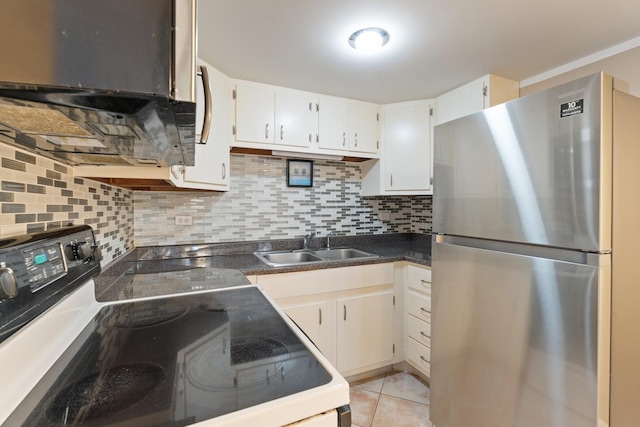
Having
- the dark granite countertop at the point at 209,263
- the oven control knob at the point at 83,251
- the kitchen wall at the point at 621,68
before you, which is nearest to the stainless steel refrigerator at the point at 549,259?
the dark granite countertop at the point at 209,263

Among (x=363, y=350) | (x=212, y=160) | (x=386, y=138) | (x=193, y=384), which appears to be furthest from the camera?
(x=386, y=138)

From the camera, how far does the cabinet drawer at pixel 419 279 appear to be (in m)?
1.90

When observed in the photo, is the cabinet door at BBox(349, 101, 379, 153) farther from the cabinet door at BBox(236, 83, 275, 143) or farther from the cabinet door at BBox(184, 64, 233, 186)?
the cabinet door at BBox(184, 64, 233, 186)

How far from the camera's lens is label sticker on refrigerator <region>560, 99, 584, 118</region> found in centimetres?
98

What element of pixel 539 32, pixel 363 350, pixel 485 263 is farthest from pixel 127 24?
pixel 363 350

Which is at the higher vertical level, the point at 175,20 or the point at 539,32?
the point at 539,32

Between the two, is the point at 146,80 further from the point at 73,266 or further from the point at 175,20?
the point at 73,266

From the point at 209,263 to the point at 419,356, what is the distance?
1.53 meters

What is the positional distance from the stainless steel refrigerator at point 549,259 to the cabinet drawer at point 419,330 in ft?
1.63

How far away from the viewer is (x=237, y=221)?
2232 mm

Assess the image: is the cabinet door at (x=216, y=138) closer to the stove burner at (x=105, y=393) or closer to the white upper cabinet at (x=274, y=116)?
the white upper cabinet at (x=274, y=116)

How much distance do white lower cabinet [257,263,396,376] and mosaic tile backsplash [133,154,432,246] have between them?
0.65 m

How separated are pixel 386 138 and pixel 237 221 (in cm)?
137

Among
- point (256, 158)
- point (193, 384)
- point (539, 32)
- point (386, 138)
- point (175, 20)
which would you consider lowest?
point (193, 384)
